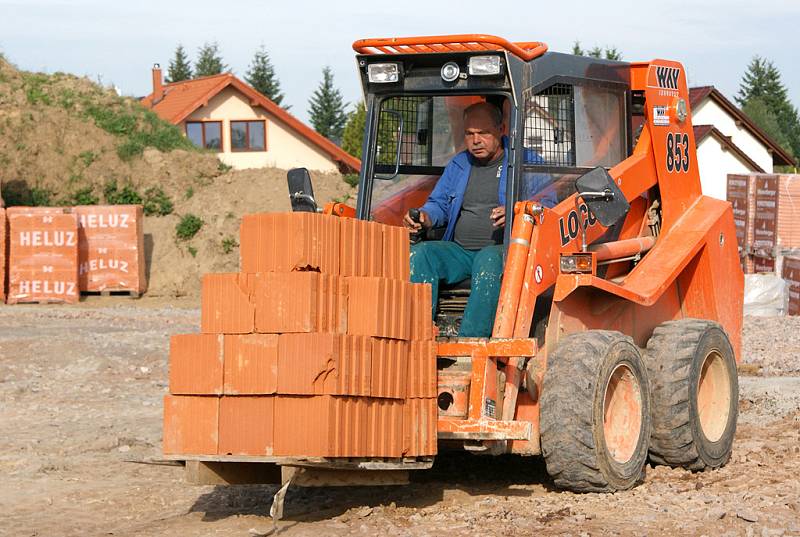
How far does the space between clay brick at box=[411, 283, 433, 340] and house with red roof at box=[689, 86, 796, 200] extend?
138 ft

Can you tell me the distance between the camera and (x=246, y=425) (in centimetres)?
A: 653

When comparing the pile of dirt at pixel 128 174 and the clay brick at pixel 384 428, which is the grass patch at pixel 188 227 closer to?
the pile of dirt at pixel 128 174

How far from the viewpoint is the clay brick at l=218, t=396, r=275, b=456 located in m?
6.47

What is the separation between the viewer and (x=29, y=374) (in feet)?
47.5

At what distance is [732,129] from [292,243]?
166ft

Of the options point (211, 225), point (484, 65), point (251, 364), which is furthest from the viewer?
point (211, 225)

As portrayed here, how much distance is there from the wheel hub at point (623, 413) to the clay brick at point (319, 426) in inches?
76.3

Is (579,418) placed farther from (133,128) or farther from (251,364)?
(133,128)

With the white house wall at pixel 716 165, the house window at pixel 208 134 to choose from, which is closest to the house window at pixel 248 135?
the house window at pixel 208 134

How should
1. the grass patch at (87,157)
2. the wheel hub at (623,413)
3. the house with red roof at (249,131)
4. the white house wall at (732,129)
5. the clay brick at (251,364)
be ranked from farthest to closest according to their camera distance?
the white house wall at (732,129) → the house with red roof at (249,131) → the grass patch at (87,157) → the wheel hub at (623,413) → the clay brick at (251,364)

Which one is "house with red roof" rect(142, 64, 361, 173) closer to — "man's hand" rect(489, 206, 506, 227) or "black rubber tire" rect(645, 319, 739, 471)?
"black rubber tire" rect(645, 319, 739, 471)

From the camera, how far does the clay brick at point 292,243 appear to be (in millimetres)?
6516

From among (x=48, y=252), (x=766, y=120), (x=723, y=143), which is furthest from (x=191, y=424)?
(x=766, y=120)

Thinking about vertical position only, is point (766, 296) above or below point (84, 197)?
below
